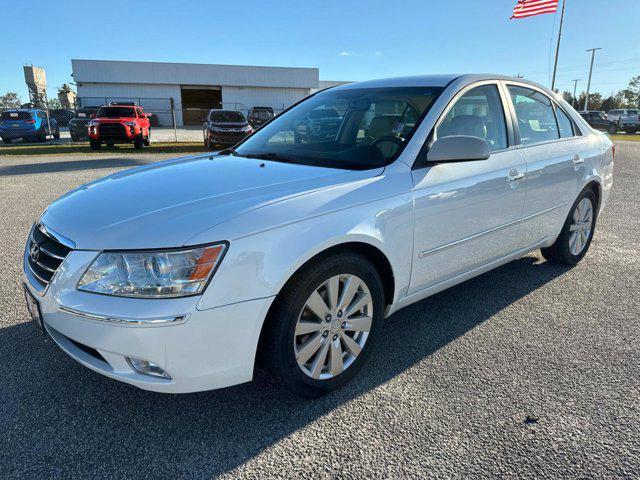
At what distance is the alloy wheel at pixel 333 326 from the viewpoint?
240 cm

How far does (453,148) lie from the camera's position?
9.17 feet

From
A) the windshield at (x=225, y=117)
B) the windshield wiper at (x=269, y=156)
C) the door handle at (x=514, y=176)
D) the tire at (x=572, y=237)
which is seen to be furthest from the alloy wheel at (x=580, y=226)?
the windshield at (x=225, y=117)

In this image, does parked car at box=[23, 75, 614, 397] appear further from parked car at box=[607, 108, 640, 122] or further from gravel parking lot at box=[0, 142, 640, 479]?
parked car at box=[607, 108, 640, 122]

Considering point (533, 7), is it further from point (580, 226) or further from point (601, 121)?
point (601, 121)

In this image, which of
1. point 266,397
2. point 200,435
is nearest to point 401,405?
point 266,397

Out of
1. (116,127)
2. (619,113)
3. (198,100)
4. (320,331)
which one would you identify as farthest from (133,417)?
(198,100)

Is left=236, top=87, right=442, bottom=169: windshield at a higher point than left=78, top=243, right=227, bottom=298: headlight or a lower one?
higher

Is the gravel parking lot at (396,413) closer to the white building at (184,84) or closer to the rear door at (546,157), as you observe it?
the rear door at (546,157)

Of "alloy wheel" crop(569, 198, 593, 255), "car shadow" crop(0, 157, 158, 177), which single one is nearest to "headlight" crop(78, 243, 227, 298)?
"alloy wheel" crop(569, 198, 593, 255)

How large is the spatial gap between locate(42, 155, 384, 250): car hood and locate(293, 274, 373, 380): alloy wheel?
Result: 542 millimetres

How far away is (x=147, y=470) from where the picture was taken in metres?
2.03

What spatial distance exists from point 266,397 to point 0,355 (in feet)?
5.67

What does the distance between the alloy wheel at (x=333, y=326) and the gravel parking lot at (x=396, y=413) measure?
7.8 inches

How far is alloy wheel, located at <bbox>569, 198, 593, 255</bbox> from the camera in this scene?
449 cm
